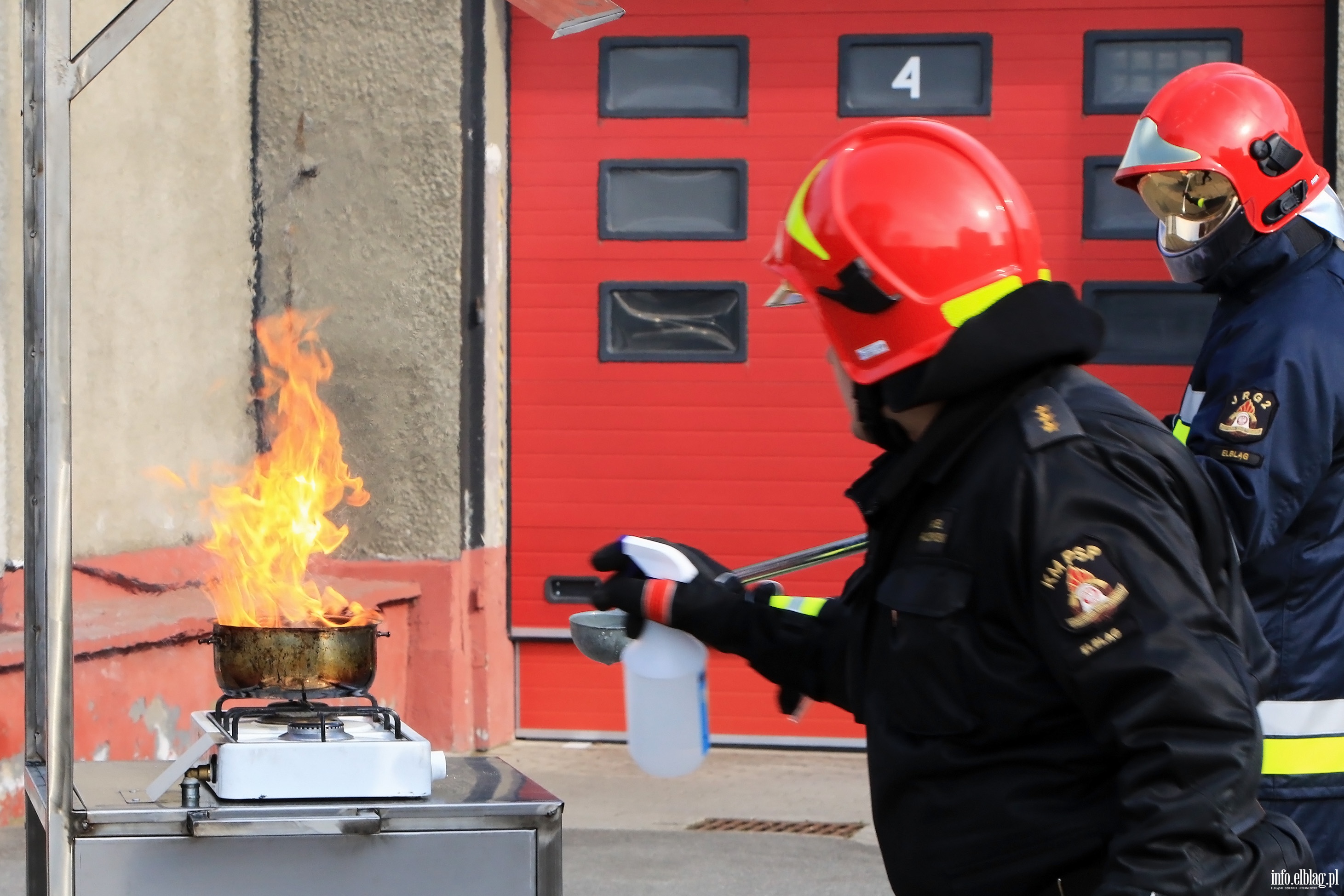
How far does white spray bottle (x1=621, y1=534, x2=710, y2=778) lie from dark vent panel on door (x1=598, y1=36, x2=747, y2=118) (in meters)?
5.48

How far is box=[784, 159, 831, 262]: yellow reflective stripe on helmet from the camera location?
6.20ft

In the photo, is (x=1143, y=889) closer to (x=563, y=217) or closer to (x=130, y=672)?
Result: (x=130, y=672)

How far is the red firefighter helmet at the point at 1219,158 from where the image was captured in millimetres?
2982

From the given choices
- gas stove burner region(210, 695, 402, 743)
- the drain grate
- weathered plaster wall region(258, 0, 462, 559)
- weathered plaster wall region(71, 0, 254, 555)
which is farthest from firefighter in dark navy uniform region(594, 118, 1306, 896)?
weathered plaster wall region(258, 0, 462, 559)

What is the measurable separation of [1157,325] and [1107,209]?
57 centimetres

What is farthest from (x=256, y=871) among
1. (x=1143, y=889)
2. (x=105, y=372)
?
(x=105, y=372)

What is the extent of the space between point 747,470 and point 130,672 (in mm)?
2939

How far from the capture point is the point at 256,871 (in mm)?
2770

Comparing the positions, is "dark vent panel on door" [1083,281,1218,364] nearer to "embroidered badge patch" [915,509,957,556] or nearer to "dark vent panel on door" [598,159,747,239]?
"dark vent panel on door" [598,159,747,239]

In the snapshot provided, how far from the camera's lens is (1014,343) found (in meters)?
1.72

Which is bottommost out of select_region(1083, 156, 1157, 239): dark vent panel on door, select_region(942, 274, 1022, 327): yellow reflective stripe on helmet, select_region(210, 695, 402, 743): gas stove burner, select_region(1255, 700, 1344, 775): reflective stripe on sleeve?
select_region(210, 695, 402, 743): gas stove burner

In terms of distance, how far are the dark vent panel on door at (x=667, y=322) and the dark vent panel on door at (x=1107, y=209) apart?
1.67 meters

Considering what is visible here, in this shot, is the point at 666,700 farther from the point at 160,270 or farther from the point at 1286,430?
the point at 160,270

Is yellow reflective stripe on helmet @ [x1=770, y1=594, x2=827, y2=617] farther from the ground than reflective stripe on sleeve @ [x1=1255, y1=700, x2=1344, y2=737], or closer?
farther from the ground
